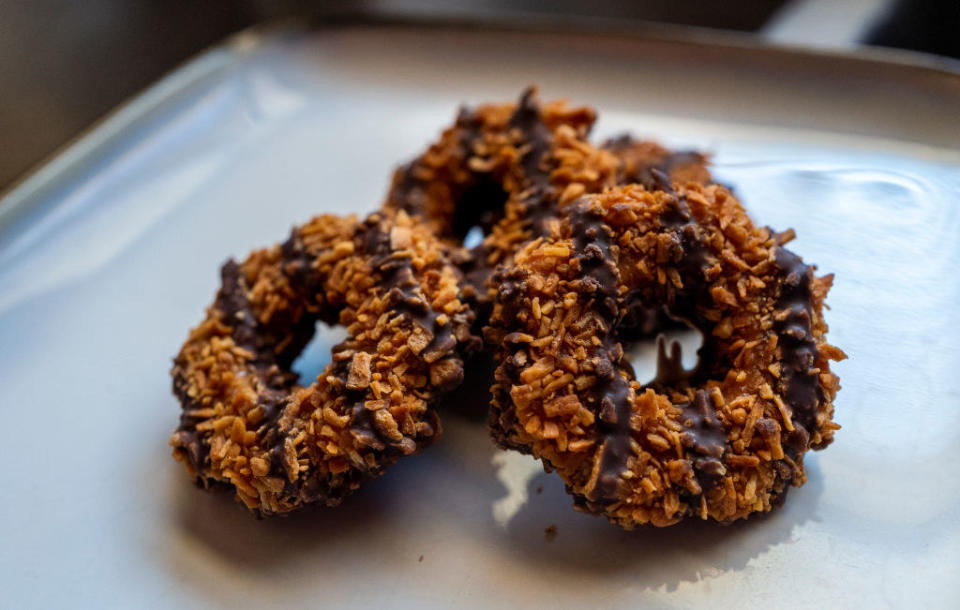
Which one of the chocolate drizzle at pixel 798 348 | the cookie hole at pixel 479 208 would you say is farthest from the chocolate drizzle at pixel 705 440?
the cookie hole at pixel 479 208

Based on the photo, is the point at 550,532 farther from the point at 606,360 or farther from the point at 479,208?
the point at 479,208

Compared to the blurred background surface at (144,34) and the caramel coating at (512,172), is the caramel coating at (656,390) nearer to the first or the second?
the caramel coating at (512,172)

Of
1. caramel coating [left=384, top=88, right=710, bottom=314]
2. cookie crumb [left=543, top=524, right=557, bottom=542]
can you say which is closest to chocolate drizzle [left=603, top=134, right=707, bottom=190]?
caramel coating [left=384, top=88, right=710, bottom=314]

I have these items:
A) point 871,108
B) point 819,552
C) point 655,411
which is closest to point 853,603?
point 819,552

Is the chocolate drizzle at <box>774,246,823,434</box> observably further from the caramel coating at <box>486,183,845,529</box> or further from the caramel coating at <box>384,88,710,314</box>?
the caramel coating at <box>384,88,710,314</box>

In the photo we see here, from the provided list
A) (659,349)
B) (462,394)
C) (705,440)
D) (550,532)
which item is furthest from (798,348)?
(462,394)

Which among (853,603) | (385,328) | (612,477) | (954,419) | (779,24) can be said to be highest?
(779,24)

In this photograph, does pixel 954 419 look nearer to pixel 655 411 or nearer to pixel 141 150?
pixel 655 411
